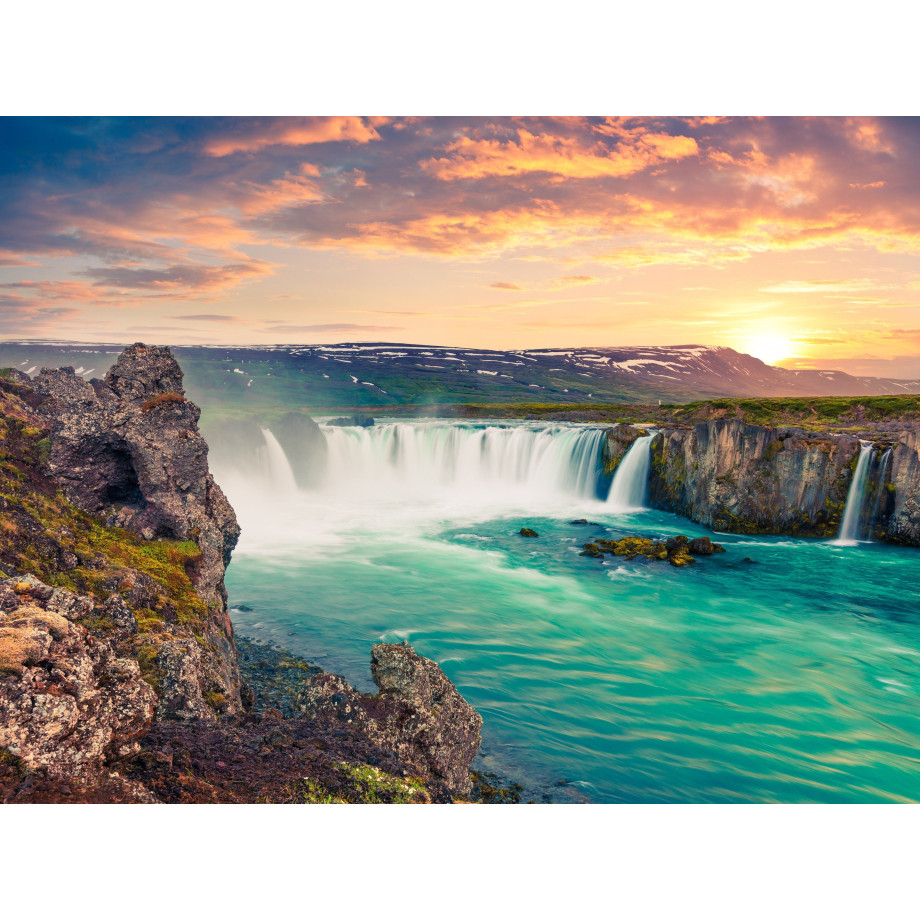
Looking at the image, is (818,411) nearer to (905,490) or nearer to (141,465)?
(905,490)

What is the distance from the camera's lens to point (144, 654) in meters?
5.55

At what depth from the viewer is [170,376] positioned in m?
10.2

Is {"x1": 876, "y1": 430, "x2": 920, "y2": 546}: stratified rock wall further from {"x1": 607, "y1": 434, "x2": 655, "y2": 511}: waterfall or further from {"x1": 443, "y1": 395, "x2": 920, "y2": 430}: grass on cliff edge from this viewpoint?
{"x1": 607, "y1": 434, "x2": 655, "y2": 511}: waterfall

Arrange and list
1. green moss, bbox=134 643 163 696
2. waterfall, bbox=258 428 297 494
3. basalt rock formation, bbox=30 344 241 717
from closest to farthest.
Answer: green moss, bbox=134 643 163 696 < basalt rock formation, bbox=30 344 241 717 < waterfall, bbox=258 428 297 494

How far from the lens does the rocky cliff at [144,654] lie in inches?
152

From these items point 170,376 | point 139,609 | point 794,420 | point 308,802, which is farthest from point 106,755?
point 794,420

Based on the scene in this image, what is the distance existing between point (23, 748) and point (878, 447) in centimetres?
2983

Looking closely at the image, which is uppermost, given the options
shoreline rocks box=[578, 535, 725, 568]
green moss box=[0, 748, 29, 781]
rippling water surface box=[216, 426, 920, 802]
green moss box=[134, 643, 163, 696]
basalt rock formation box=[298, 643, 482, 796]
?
green moss box=[0, 748, 29, 781]

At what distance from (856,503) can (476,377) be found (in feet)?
409

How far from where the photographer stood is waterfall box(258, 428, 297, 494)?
120ft

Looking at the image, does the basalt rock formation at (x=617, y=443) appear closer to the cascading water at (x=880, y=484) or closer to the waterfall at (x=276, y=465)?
the cascading water at (x=880, y=484)

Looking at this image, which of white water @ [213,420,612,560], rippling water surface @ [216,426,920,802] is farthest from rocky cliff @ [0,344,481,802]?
white water @ [213,420,612,560]

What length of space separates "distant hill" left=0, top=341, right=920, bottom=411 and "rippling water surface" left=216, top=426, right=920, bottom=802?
116 ft

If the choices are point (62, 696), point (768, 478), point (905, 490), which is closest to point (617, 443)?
point (768, 478)
